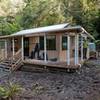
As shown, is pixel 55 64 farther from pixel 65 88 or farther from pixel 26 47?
pixel 26 47

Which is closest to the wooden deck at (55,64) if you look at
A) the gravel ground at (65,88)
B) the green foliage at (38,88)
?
the gravel ground at (65,88)

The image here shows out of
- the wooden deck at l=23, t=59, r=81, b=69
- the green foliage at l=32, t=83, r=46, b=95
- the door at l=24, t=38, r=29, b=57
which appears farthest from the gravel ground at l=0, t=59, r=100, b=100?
the door at l=24, t=38, r=29, b=57

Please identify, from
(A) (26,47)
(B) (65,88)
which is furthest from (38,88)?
(A) (26,47)

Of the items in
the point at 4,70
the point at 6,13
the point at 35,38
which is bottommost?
the point at 4,70

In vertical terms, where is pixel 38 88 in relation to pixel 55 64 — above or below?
below

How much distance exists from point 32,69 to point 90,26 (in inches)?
695

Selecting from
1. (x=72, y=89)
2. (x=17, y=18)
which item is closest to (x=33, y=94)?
(x=72, y=89)

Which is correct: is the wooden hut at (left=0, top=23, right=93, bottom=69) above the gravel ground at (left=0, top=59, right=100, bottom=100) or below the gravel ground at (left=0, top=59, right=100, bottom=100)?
above

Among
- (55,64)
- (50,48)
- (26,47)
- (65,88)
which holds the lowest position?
(65,88)

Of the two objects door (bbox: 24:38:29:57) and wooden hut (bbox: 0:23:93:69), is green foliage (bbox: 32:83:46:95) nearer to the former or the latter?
wooden hut (bbox: 0:23:93:69)

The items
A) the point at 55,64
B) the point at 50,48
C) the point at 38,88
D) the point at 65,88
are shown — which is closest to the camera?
the point at 38,88

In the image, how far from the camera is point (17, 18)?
118 feet

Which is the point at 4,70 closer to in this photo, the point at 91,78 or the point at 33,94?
the point at 91,78

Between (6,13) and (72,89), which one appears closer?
(72,89)
